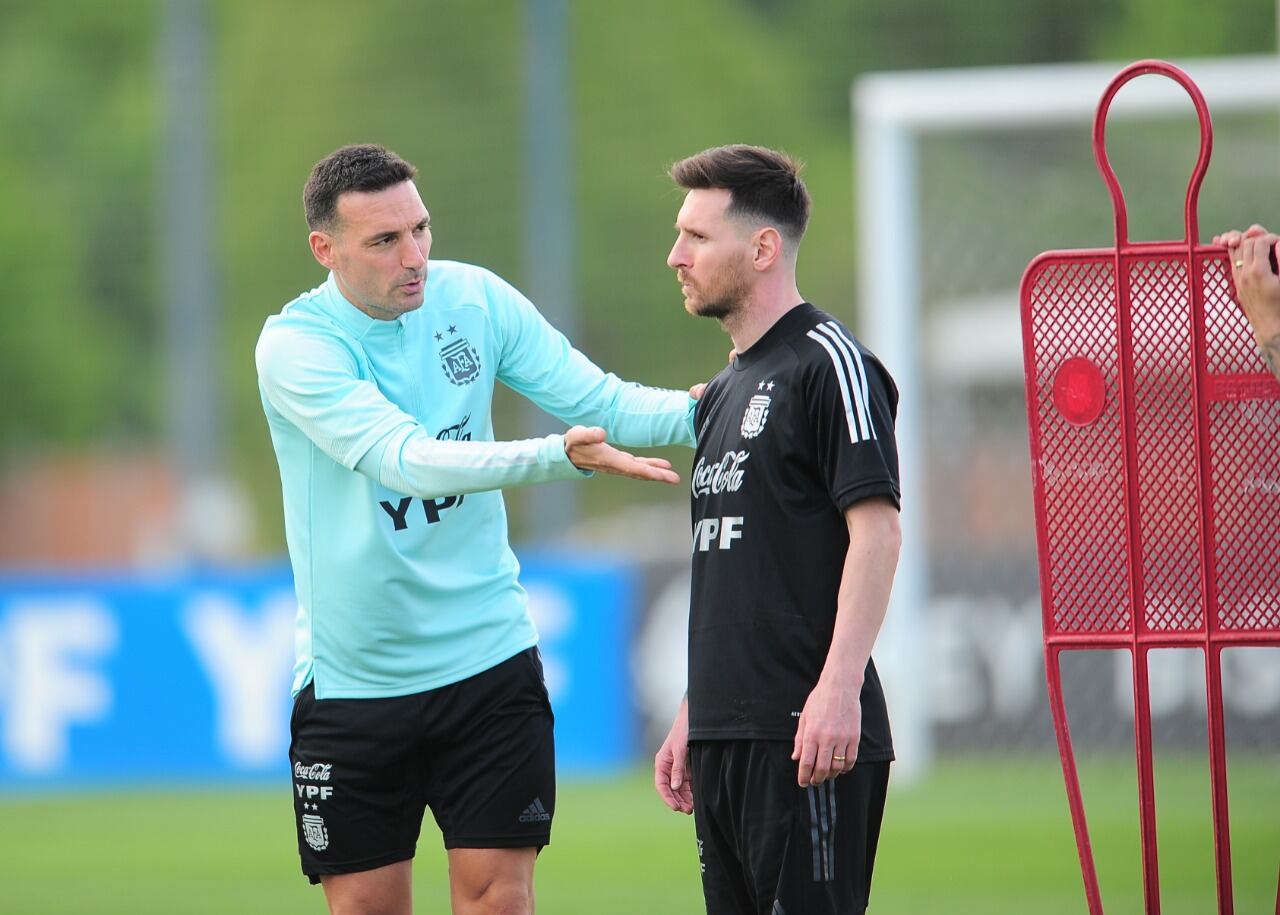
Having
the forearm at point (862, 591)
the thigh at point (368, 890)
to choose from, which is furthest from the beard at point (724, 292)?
the thigh at point (368, 890)

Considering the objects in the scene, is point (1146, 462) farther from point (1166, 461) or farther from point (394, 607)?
point (394, 607)

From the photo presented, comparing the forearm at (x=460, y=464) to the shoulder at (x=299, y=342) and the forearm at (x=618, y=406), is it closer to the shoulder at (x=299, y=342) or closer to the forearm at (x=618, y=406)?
the shoulder at (x=299, y=342)

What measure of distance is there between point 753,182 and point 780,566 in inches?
33.5

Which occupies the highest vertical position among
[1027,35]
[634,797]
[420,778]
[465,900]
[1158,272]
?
[1027,35]

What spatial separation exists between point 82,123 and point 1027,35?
21513 millimetres

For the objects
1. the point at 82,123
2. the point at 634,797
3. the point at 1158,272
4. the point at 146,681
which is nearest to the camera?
the point at 1158,272

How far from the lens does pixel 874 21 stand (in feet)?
67.1

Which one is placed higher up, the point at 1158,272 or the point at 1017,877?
the point at 1158,272

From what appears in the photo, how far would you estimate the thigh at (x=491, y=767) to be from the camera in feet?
14.9

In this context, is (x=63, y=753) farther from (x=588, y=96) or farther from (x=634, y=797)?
(x=588, y=96)

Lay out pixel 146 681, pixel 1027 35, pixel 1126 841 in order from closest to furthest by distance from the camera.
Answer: pixel 1126 841, pixel 146 681, pixel 1027 35

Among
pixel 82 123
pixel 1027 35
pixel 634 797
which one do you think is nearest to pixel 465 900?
pixel 634 797

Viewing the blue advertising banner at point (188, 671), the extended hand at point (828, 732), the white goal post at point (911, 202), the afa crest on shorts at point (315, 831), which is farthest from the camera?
the blue advertising banner at point (188, 671)

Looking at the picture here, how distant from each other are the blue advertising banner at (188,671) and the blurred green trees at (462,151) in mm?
7732
